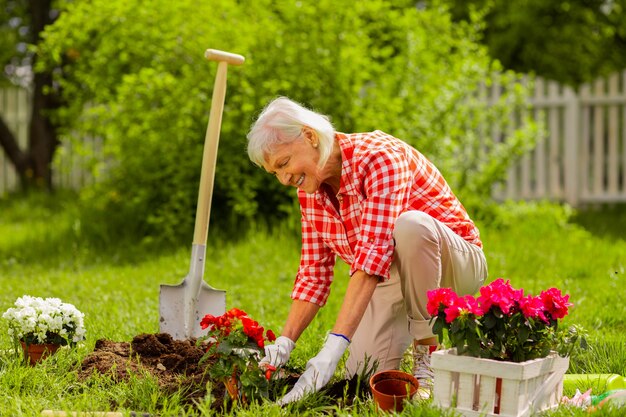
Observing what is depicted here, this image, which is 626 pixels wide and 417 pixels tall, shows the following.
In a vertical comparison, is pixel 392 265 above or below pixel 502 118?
below

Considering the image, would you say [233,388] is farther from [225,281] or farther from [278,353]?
[225,281]

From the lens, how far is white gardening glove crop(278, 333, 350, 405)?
268cm

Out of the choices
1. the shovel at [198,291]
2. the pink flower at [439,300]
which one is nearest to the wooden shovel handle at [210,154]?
the shovel at [198,291]

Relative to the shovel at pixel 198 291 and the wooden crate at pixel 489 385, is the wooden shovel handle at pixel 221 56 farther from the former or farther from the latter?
the wooden crate at pixel 489 385

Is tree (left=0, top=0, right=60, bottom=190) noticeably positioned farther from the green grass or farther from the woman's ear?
the woman's ear

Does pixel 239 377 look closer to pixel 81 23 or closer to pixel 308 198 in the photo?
pixel 308 198

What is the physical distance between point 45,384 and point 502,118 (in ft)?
16.6

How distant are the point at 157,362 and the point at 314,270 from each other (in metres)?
0.63

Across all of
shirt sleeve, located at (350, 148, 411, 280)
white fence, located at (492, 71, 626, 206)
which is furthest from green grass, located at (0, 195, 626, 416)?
white fence, located at (492, 71, 626, 206)

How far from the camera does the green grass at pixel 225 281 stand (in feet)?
8.92

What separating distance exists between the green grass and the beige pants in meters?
0.28

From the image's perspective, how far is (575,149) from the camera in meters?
8.30

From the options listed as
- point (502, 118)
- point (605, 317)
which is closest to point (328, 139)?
point (605, 317)

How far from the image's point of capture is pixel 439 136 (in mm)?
6312
